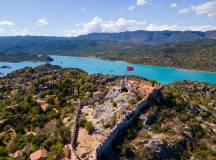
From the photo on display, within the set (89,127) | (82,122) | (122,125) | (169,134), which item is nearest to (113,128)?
(122,125)

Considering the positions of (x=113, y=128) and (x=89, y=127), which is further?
(x=89, y=127)

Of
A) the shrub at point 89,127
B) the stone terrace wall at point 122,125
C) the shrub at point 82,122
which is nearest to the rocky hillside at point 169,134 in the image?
the stone terrace wall at point 122,125

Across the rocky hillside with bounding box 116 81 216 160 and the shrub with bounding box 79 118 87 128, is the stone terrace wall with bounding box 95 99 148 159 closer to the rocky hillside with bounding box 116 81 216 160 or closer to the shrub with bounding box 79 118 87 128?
the rocky hillside with bounding box 116 81 216 160

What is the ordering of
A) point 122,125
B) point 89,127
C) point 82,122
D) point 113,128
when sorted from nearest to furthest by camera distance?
point 113,128 < point 122,125 < point 89,127 < point 82,122

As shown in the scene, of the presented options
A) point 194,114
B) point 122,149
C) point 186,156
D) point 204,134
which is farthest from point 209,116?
point 122,149

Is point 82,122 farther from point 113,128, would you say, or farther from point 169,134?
point 169,134

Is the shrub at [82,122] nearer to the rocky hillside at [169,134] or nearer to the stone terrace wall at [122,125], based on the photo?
the stone terrace wall at [122,125]

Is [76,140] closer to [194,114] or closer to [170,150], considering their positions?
[170,150]
